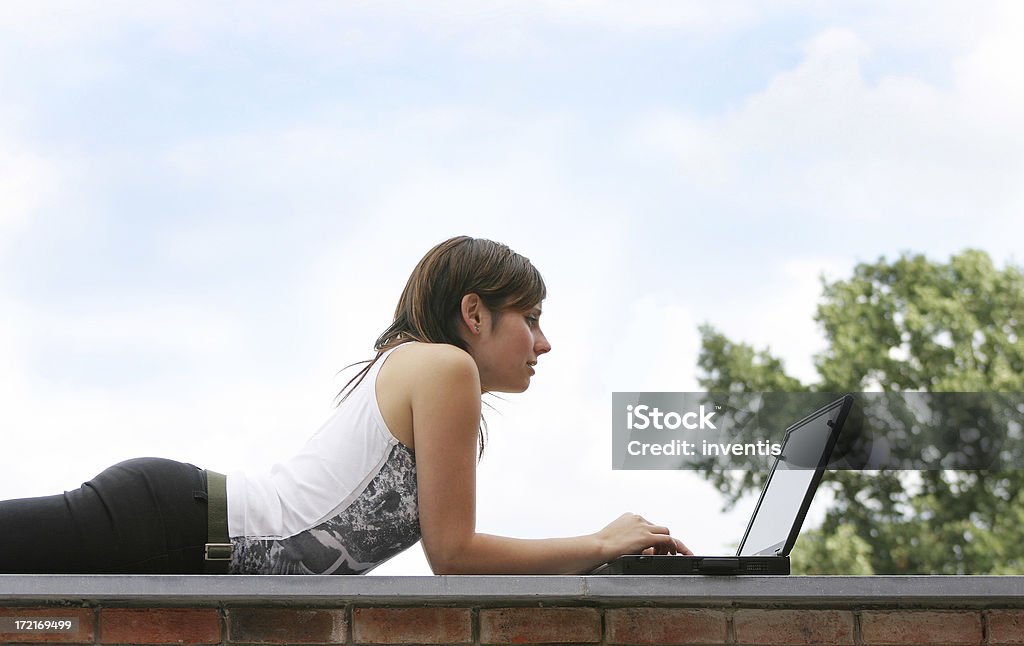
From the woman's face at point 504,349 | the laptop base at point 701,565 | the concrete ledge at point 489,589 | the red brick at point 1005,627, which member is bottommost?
the red brick at point 1005,627

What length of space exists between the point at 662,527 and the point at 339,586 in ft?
1.70

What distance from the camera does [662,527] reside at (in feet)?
5.99

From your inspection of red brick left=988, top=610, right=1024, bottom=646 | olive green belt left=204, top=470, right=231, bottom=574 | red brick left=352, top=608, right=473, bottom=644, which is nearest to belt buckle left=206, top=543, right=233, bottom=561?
olive green belt left=204, top=470, right=231, bottom=574

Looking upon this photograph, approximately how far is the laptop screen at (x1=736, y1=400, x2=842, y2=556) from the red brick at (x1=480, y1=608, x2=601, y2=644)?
0.35m

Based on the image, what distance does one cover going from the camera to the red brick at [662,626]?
1.78 m

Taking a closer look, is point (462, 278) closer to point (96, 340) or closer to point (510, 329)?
point (510, 329)

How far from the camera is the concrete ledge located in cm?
165

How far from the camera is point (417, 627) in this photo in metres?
1.76

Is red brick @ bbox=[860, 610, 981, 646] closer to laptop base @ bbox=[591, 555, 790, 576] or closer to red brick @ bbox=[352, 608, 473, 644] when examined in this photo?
laptop base @ bbox=[591, 555, 790, 576]

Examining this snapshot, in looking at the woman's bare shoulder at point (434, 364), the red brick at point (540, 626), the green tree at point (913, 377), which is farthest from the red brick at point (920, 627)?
the green tree at point (913, 377)

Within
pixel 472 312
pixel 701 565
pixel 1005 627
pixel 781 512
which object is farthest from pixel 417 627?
pixel 1005 627

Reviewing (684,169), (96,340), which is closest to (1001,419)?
(684,169)

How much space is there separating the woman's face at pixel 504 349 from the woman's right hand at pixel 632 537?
0.33 metres

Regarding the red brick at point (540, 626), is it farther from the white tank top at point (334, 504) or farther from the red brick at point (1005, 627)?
the red brick at point (1005, 627)
